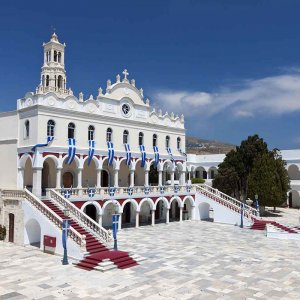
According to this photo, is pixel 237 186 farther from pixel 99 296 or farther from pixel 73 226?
pixel 99 296

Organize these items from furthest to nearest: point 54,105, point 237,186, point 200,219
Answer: point 237,186 → point 200,219 → point 54,105

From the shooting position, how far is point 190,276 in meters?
19.1

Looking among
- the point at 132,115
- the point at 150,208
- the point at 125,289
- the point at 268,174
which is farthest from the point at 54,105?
the point at 268,174

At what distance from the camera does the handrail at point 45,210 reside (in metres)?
22.8

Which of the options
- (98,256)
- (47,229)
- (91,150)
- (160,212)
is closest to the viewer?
(98,256)

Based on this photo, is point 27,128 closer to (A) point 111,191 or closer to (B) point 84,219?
(A) point 111,191

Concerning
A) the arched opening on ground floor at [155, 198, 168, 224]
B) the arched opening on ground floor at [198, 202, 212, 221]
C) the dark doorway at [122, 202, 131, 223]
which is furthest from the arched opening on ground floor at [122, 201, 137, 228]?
the arched opening on ground floor at [198, 202, 212, 221]

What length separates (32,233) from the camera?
90.0 feet

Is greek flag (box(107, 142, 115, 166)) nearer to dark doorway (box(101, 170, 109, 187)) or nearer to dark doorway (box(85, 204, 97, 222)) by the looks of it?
dark doorway (box(101, 170, 109, 187))

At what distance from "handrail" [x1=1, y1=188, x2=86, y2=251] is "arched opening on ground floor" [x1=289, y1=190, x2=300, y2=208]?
41712mm

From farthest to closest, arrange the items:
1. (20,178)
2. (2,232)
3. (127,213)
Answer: (127,213)
(20,178)
(2,232)

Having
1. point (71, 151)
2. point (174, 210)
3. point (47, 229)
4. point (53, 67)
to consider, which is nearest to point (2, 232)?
point (47, 229)

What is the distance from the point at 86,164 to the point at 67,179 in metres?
2.30

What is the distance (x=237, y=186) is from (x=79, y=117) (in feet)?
86.1
